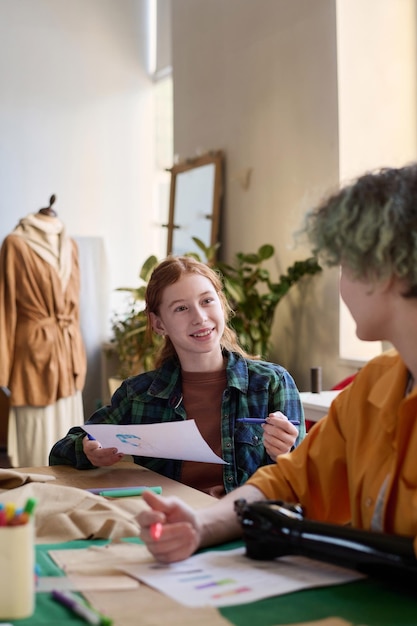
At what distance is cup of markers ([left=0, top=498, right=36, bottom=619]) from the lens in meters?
1.18

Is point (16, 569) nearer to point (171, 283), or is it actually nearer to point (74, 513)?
point (74, 513)

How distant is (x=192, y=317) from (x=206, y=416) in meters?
0.28

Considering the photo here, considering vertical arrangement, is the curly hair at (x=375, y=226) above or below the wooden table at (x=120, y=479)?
above

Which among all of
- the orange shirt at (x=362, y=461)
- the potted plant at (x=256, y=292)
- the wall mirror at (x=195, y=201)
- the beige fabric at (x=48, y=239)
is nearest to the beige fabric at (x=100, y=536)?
the orange shirt at (x=362, y=461)

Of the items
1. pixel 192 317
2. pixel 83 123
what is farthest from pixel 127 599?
pixel 83 123

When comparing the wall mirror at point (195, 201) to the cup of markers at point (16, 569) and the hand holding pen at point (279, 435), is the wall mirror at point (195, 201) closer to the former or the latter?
the hand holding pen at point (279, 435)

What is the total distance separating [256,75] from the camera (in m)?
5.79

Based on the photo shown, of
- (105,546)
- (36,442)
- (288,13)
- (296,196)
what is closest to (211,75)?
(288,13)

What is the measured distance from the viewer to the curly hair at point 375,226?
51.1 inches

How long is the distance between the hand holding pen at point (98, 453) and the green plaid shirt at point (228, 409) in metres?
0.06

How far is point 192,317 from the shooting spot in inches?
98.0

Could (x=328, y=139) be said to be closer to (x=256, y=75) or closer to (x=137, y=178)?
(x=256, y=75)

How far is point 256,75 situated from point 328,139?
3.48ft

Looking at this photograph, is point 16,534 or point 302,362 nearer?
point 16,534
